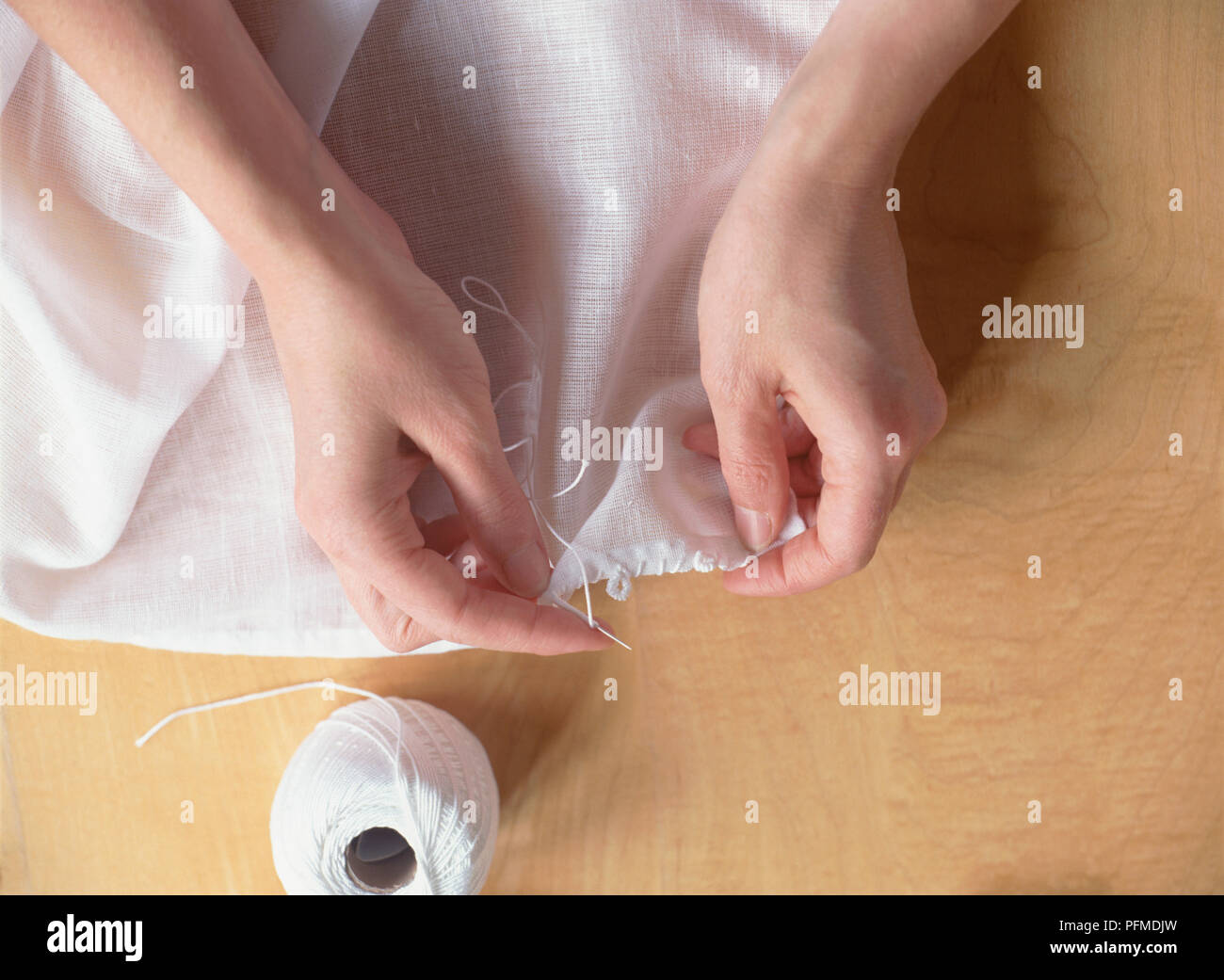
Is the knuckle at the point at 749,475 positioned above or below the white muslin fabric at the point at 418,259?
below

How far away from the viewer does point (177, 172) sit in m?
0.36

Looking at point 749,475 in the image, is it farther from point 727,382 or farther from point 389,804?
point 389,804

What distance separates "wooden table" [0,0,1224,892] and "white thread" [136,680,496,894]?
35 millimetres

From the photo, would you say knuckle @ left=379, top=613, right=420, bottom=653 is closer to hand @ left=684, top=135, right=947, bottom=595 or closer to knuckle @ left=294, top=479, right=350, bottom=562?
knuckle @ left=294, top=479, right=350, bottom=562

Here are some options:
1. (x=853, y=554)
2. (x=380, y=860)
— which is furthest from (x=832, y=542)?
(x=380, y=860)

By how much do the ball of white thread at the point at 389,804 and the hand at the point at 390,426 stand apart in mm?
121

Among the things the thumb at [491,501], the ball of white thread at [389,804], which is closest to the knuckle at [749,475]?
the thumb at [491,501]

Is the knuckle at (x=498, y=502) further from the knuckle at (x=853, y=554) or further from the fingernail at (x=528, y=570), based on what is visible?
the knuckle at (x=853, y=554)

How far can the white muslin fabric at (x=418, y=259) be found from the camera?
41cm

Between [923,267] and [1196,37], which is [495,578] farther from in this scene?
[1196,37]

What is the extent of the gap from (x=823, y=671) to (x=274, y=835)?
35 centimetres

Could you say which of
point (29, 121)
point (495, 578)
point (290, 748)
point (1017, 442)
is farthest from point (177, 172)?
point (1017, 442)

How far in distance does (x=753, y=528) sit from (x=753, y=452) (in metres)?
0.05

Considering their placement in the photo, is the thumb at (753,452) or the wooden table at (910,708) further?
the wooden table at (910,708)
